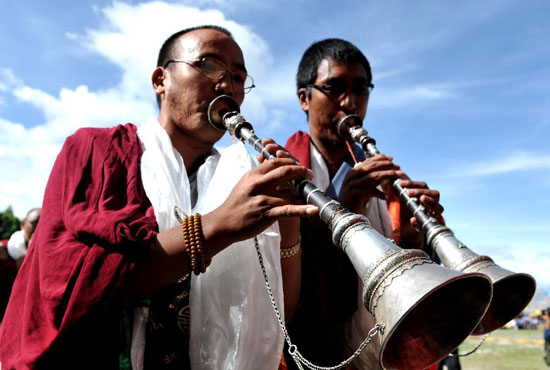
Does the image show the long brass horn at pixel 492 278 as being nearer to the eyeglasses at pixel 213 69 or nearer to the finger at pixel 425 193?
the finger at pixel 425 193

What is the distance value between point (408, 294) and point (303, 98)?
213 cm

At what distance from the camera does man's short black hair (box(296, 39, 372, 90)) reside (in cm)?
313

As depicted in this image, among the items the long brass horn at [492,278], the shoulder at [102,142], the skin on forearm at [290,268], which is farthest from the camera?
the skin on forearm at [290,268]

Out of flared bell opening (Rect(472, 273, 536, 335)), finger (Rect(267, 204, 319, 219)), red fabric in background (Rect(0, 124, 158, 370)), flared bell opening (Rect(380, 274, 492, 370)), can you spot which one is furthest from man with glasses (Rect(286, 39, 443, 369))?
red fabric in background (Rect(0, 124, 158, 370))

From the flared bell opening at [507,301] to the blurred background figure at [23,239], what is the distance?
18.4 ft

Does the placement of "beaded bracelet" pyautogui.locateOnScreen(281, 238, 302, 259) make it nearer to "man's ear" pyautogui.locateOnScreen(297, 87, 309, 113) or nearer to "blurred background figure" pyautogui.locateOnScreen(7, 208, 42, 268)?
"man's ear" pyautogui.locateOnScreen(297, 87, 309, 113)

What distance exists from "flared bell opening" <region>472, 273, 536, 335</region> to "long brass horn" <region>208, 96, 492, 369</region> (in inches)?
20.0

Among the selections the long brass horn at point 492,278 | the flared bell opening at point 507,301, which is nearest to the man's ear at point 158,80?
the long brass horn at point 492,278

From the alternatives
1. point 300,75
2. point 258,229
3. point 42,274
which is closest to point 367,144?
point 300,75

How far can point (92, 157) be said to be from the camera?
2.08m

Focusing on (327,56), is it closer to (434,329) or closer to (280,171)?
(280,171)

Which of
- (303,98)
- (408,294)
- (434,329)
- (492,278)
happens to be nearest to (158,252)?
(408,294)

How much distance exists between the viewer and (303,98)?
332 cm

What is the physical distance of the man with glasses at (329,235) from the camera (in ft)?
8.23
